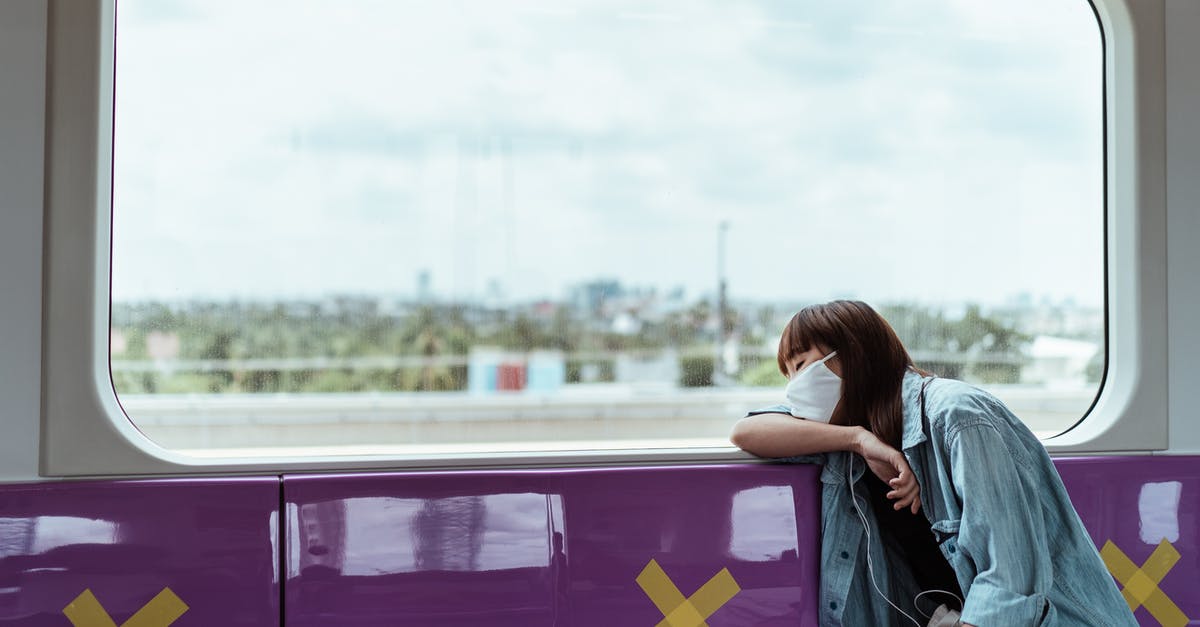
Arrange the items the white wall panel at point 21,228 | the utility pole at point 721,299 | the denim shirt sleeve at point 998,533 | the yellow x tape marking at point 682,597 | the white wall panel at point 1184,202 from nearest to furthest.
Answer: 1. the denim shirt sleeve at point 998,533
2. the white wall panel at point 21,228
3. the yellow x tape marking at point 682,597
4. the white wall panel at point 1184,202
5. the utility pole at point 721,299

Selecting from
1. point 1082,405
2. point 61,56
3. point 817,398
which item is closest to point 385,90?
point 61,56

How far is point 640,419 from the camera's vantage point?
2658 millimetres

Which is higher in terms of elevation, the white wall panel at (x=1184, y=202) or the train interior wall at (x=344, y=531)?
the white wall panel at (x=1184, y=202)

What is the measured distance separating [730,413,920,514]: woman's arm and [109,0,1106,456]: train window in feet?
1.25

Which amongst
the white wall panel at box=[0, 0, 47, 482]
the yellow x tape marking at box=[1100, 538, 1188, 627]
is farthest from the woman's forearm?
the white wall panel at box=[0, 0, 47, 482]

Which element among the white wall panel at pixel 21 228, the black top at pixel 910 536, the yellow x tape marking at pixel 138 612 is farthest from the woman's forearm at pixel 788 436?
the white wall panel at pixel 21 228

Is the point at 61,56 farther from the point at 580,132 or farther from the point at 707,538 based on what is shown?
the point at 707,538

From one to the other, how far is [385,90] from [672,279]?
0.85 m

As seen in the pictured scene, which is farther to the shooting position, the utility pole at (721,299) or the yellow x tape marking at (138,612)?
the utility pole at (721,299)

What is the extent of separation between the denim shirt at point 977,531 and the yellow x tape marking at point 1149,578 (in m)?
0.39

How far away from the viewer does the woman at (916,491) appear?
1900mm

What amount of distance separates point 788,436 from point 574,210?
2.66 ft

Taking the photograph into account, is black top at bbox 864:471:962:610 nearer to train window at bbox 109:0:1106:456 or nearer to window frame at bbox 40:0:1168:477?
window frame at bbox 40:0:1168:477

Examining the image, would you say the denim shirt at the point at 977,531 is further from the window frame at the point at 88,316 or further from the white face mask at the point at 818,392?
the window frame at the point at 88,316
